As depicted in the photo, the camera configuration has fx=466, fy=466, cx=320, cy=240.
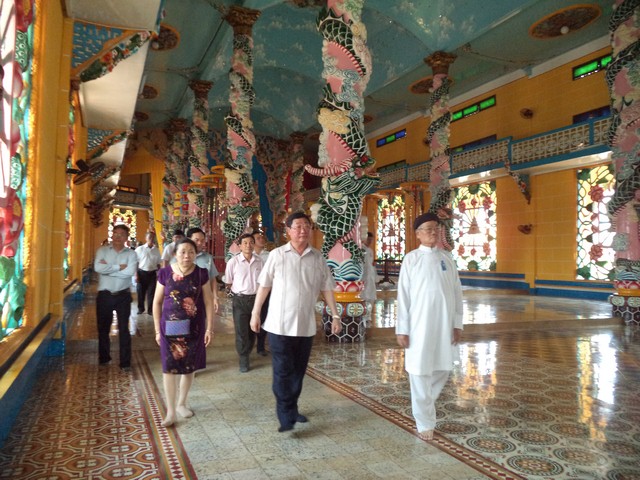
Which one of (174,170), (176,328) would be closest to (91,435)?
(176,328)

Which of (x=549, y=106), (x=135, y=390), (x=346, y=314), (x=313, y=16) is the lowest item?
(x=135, y=390)

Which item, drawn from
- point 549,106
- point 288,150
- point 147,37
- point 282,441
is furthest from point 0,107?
point 288,150

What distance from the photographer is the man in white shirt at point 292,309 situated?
296 centimetres

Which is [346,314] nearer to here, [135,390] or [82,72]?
[135,390]

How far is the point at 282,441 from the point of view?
2.76m

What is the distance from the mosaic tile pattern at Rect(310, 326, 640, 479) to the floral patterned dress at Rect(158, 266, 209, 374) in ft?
4.61

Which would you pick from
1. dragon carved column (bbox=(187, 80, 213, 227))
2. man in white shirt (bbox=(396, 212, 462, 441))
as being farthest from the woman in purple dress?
dragon carved column (bbox=(187, 80, 213, 227))

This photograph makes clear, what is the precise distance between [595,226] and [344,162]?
9365mm

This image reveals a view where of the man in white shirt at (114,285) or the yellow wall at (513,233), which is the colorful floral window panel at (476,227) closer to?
the yellow wall at (513,233)

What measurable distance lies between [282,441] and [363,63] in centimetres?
512

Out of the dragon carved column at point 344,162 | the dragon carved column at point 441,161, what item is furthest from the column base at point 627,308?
the dragon carved column at point 344,162

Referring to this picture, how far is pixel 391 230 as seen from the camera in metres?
19.4

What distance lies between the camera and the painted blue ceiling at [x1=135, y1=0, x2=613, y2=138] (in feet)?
37.5

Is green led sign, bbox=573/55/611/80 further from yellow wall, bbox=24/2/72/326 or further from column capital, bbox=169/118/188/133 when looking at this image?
column capital, bbox=169/118/188/133
